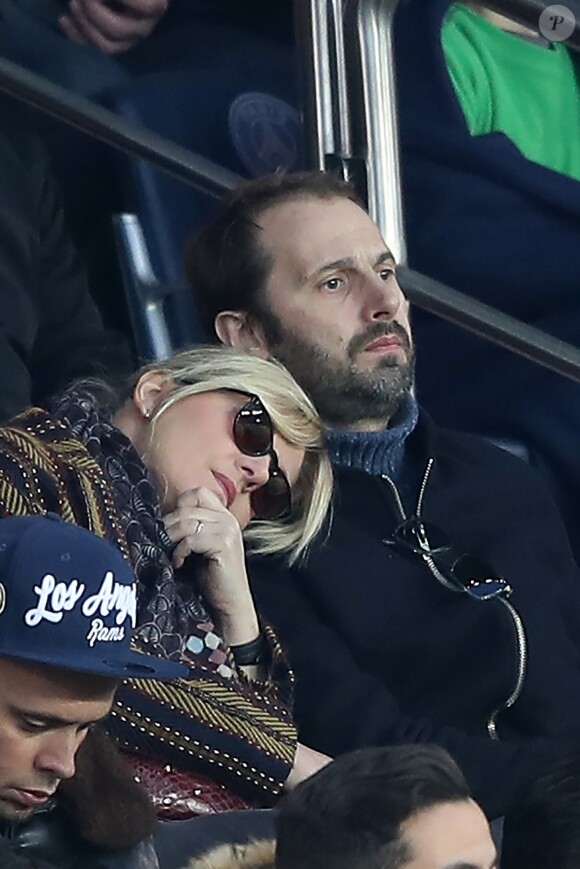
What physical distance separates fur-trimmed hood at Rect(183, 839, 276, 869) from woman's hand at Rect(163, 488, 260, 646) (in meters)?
0.36

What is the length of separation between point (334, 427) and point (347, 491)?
0.10 meters

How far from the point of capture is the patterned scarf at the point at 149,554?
2.12 m

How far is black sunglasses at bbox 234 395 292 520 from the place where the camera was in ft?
7.59

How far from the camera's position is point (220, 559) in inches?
87.2

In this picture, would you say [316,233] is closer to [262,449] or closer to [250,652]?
[262,449]

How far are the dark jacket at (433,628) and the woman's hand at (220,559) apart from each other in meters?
0.14

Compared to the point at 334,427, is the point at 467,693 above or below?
below

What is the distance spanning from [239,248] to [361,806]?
3.70 feet

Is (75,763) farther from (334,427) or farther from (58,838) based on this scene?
(334,427)

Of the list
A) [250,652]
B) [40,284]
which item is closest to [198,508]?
→ [250,652]

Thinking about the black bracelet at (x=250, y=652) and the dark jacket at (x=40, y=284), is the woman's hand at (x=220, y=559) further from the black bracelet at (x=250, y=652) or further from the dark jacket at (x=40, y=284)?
the dark jacket at (x=40, y=284)

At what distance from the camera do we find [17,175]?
114 inches

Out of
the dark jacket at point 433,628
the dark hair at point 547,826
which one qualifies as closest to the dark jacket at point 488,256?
the dark jacket at point 433,628

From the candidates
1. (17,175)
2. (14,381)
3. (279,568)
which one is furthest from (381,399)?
(17,175)
